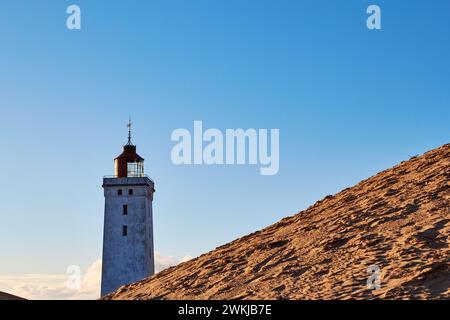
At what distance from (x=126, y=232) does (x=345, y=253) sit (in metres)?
47.4

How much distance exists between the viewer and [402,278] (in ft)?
31.6

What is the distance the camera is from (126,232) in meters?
57.2

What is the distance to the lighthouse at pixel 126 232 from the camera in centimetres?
5631

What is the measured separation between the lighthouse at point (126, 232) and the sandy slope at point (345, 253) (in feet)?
140

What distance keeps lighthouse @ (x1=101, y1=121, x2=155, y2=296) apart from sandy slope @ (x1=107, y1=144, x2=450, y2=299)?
140ft

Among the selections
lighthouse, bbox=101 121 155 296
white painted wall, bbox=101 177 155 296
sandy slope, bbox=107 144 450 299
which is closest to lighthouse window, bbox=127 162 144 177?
lighthouse, bbox=101 121 155 296

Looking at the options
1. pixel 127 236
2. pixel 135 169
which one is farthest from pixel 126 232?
pixel 135 169

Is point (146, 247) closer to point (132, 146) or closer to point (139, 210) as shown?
point (139, 210)

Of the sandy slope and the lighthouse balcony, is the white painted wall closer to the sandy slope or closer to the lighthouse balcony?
the lighthouse balcony

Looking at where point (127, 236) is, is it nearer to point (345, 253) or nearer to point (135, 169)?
point (135, 169)
